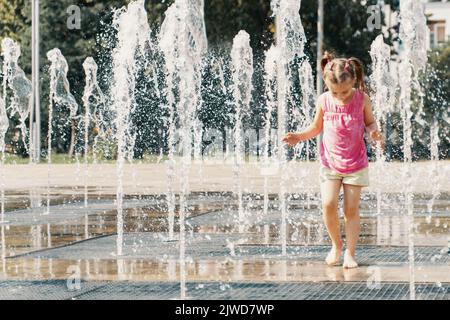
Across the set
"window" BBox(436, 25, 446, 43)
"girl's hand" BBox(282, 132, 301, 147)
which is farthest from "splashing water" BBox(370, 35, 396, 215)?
"window" BBox(436, 25, 446, 43)

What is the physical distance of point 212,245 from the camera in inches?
353

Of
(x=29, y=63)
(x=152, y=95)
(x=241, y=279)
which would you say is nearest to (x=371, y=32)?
(x=152, y=95)

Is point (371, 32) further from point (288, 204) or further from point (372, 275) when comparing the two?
point (372, 275)

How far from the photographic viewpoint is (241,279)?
22.7ft

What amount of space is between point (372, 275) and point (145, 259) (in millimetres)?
1874

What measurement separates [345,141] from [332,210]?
0.50 meters

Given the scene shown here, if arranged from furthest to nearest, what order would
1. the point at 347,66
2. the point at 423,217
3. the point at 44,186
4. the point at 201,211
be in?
the point at 44,186
the point at 201,211
the point at 423,217
the point at 347,66

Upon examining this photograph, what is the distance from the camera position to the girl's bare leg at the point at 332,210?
753cm

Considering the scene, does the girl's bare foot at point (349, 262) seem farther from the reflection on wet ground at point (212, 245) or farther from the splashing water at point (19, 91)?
the splashing water at point (19, 91)

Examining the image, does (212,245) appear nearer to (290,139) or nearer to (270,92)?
(290,139)

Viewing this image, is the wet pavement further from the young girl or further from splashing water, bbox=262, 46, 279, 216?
splashing water, bbox=262, 46, 279, 216

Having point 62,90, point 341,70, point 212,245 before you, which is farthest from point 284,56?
point 62,90

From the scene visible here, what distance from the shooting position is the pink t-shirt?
24.6 ft

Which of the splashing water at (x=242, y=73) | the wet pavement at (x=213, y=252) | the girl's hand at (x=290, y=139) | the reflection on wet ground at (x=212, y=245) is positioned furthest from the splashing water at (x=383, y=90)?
the girl's hand at (x=290, y=139)
